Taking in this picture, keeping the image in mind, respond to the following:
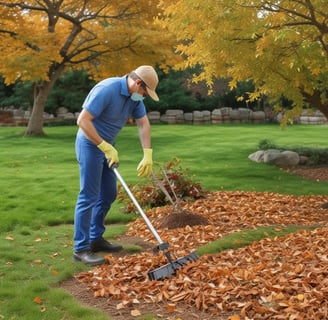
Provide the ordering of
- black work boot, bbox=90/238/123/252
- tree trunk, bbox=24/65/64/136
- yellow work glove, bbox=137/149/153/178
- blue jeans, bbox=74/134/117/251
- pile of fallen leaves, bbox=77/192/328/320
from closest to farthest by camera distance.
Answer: pile of fallen leaves, bbox=77/192/328/320
blue jeans, bbox=74/134/117/251
yellow work glove, bbox=137/149/153/178
black work boot, bbox=90/238/123/252
tree trunk, bbox=24/65/64/136

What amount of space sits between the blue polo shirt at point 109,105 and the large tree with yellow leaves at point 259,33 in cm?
190

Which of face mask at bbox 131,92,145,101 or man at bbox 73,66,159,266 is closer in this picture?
man at bbox 73,66,159,266

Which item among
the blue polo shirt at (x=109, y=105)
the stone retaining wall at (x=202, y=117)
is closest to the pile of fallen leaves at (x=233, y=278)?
the blue polo shirt at (x=109, y=105)

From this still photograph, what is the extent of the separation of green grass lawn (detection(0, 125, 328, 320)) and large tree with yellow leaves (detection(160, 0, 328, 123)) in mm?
2593

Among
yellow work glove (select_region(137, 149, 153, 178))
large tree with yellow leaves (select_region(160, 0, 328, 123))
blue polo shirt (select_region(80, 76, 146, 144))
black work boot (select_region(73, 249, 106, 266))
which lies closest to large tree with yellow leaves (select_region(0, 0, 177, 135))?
large tree with yellow leaves (select_region(160, 0, 328, 123))

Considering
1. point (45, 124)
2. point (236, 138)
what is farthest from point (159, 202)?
point (45, 124)

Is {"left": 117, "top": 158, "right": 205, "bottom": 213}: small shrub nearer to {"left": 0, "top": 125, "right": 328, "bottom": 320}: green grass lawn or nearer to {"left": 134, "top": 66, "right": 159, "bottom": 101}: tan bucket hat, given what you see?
{"left": 0, "top": 125, "right": 328, "bottom": 320}: green grass lawn

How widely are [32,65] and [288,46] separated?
1093 cm

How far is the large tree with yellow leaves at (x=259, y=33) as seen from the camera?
6543 millimetres

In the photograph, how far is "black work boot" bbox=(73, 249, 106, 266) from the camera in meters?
4.91

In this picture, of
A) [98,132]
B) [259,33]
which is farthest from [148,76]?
[259,33]

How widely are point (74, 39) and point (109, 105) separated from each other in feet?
54.2

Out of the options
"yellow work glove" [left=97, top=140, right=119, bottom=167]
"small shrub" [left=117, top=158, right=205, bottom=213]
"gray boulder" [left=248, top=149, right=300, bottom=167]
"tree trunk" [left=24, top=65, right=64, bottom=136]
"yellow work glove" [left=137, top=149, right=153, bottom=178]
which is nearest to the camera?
"yellow work glove" [left=97, top=140, right=119, bottom=167]

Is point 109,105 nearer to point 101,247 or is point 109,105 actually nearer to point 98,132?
point 98,132
